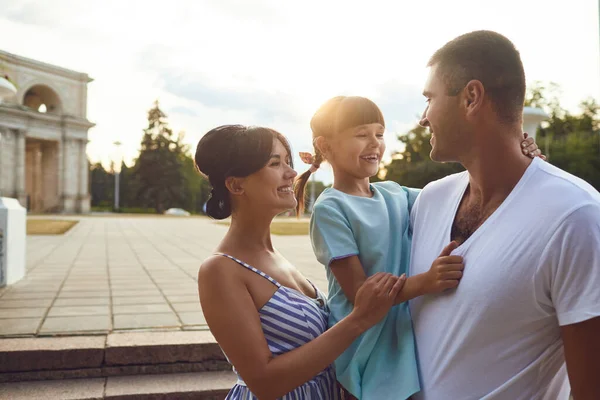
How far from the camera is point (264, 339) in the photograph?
1.71m

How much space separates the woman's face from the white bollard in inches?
230

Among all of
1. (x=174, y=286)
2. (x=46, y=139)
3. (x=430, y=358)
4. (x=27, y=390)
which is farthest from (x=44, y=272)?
(x=46, y=139)

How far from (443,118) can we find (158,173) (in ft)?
202

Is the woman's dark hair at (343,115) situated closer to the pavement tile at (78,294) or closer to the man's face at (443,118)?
the man's face at (443,118)

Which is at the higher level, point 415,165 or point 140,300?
point 415,165

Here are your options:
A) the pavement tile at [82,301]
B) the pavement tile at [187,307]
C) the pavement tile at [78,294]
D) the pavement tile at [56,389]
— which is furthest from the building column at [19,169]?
the pavement tile at [56,389]

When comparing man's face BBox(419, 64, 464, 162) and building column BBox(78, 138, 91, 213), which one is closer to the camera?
→ man's face BBox(419, 64, 464, 162)

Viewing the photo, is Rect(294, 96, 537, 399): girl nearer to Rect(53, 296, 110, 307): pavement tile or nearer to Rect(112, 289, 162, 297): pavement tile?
Rect(53, 296, 110, 307): pavement tile

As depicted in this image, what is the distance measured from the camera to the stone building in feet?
144

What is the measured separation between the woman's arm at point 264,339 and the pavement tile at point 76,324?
329cm

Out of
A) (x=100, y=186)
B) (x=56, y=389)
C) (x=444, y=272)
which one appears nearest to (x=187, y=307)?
(x=56, y=389)

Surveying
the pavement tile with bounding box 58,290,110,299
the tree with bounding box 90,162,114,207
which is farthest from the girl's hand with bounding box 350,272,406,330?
the tree with bounding box 90,162,114,207

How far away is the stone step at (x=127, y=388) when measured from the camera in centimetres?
361

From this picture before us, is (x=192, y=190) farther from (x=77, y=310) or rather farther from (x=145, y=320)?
(x=145, y=320)
